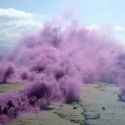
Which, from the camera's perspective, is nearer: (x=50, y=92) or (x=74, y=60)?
(x=50, y=92)

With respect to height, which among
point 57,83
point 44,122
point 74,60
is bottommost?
point 44,122

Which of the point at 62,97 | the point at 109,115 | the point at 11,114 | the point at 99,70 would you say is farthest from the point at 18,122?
the point at 99,70

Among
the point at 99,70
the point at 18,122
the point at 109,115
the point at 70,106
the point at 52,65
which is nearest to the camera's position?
the point at 18,122

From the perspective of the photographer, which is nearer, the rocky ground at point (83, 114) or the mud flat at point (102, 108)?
the rocky ground at point (83, 114)

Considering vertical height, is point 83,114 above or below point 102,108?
below

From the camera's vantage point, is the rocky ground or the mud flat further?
the mud flat

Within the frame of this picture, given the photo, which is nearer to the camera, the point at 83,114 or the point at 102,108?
the point at 83,114

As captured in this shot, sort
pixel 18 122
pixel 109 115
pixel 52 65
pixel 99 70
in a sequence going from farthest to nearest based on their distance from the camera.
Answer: pixel 99 70
pixel 52 65
pixel 109 115
pixel 18 122

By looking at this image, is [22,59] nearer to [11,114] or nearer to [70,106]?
[70,106]
